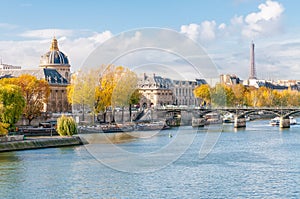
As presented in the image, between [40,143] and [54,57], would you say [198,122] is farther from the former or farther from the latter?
[40,143]

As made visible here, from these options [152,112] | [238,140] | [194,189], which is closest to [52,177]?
[194,189]

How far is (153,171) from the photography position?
104ft

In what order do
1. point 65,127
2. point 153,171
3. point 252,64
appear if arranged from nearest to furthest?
1. point 153,171
2. point 65,127
3. point 252,64

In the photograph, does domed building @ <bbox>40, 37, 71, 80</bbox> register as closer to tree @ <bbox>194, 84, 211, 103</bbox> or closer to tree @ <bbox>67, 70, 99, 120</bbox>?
tree @ <bbox>194, 84, 211, 103</bbox>

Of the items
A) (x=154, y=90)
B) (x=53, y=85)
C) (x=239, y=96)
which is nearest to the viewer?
(x=53, y=85)

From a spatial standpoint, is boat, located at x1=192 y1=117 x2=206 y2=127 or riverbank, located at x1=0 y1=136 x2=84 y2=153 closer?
riverbank, located at x1=0 y1=136 x2=84 y2=153

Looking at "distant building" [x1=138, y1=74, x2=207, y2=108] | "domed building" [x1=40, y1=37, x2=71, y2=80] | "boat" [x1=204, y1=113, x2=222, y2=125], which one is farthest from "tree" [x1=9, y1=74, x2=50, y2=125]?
"distant building" [x1=138, y1=74, x2=207, y2=108]

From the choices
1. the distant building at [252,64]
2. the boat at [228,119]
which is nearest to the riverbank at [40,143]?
the boat at [228,119]

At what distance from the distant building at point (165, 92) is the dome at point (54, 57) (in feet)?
39.3

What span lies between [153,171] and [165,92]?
64.0m

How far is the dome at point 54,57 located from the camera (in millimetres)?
89188

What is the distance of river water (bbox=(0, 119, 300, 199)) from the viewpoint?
2633cm

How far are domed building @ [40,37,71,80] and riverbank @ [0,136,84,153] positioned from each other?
43660mm

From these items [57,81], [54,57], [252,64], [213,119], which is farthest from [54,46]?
[252,64]
